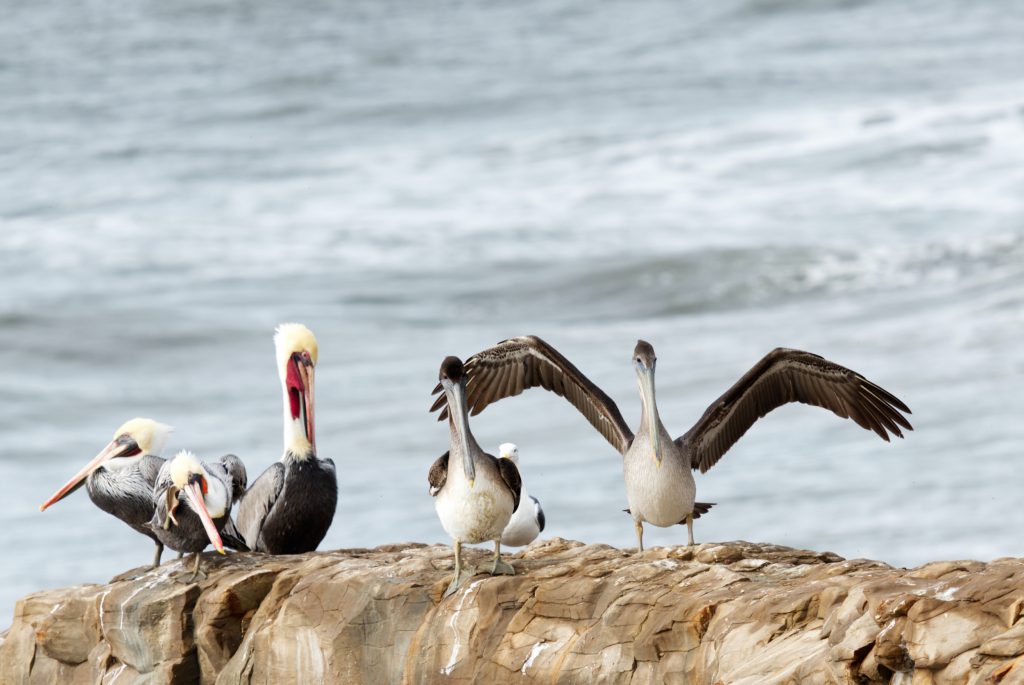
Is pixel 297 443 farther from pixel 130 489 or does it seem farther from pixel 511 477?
pixel 511 477

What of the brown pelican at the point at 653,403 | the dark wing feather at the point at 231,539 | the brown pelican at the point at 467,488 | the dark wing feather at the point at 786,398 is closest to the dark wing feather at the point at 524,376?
the brown pelican at the point at 653,403

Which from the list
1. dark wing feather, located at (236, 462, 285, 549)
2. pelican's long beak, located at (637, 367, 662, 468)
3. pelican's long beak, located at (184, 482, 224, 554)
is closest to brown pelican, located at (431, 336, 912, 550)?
pelican's long beak, located at (637, 367, 662, 468)

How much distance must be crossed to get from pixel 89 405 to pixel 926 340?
1336 cm

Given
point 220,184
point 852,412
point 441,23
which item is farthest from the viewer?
point 441,23

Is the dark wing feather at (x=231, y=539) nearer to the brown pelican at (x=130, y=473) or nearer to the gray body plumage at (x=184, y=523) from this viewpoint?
the gray body plumage at (x=184, y=523)

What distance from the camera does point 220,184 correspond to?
40.9 m

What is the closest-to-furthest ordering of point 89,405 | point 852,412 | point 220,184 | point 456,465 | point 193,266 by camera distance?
point 456,465, point 852,412, point 89,405, point 193,266, point 220,184

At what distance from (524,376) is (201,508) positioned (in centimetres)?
217

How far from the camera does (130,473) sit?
10867mm

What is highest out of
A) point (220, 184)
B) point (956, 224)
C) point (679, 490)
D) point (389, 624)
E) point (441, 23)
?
point (441, 23)

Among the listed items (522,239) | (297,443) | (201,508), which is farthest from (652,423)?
(522,239)

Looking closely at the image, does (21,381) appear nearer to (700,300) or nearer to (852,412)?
(700,300)

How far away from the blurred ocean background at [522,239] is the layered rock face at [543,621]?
9586 millimetres

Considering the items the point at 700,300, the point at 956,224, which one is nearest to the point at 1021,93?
the point at 956,224
